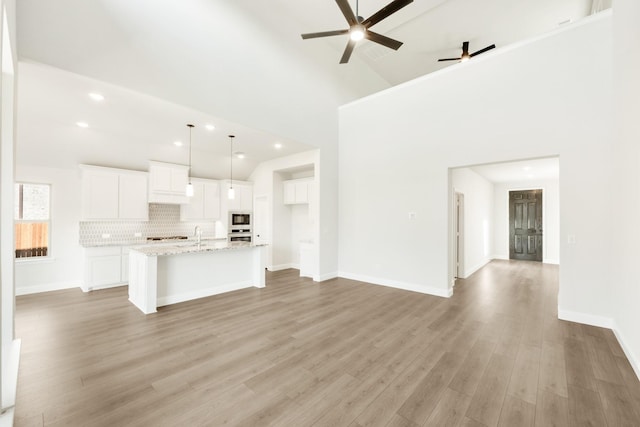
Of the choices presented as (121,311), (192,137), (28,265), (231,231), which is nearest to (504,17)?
Result: (192,137)

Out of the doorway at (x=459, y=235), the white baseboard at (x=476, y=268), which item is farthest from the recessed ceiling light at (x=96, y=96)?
the white baseboard at (x=476, y=268)

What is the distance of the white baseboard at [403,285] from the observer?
4.67m

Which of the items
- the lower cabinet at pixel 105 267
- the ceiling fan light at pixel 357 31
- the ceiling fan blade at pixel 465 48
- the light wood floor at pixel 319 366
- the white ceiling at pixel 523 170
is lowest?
the light wood floor at pixel 319 366

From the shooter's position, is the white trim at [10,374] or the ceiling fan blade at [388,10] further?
the ceiling fan blade at [388,10]

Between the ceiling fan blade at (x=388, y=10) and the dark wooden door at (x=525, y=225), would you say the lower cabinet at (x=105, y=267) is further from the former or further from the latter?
the dark wooden door at (x=525, y=225)

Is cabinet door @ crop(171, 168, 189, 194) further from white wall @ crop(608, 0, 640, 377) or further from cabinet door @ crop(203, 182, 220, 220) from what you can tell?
white wall @ crop(608, 0, 640, 377)

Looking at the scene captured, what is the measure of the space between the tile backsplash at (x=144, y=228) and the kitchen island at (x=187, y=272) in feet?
6.00

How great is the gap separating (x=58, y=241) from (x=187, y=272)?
2.98m

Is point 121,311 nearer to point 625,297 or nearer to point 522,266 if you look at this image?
point 625,297

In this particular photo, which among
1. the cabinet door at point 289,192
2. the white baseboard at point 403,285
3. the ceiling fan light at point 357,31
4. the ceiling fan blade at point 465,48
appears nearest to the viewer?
the ceiling fan light at point 357,31

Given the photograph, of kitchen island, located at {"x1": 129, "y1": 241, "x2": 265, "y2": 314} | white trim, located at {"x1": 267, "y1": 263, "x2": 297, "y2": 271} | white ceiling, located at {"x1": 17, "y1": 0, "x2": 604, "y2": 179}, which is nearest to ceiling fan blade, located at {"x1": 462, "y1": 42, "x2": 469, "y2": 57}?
white ceiling, located at {"x1": 17, "y1": 0, "x2": 604, "y2": 179}

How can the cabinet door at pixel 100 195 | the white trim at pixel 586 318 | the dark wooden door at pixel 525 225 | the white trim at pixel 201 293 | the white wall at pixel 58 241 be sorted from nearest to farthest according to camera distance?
1. the white trim at pixel 586 318
2. the white trim at pixel 201 293
3. the white wall at pixel 58 241
4. the cabinet door at pixel 100 195
5. the dark wooden door at pixel 525 225

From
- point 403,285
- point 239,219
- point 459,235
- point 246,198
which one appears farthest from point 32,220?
point 459,235

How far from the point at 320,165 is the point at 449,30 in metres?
3.88
